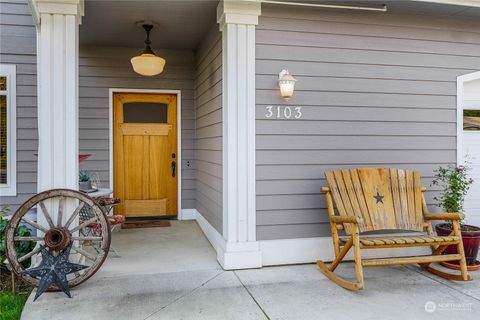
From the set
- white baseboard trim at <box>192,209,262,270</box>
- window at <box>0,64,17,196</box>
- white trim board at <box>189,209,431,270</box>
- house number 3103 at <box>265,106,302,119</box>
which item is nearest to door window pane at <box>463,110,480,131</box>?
white trim board at <box>189,209,431,270</box>

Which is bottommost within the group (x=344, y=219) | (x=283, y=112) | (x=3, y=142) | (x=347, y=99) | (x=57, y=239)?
(x=57, y=239)

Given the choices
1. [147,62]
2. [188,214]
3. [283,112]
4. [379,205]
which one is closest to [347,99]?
[283,112]

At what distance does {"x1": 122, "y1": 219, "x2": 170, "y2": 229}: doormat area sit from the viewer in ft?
17.3

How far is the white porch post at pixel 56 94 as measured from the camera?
3.18m

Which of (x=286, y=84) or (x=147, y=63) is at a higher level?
(x=147, y=63)

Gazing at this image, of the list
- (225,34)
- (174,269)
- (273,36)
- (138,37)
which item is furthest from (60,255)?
(138,37)

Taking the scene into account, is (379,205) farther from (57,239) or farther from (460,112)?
(57,239)

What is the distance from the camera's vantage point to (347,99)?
3793 millimetres

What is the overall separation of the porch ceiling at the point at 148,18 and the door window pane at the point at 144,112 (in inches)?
32.0

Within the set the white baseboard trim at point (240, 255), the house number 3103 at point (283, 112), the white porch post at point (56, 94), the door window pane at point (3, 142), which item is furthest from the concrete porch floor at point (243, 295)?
the door window pane at point (3, 142)

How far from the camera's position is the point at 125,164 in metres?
5.48

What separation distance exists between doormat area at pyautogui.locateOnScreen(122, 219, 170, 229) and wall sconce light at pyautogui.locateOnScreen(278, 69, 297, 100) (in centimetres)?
273

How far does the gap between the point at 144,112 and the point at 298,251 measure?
3.09 m

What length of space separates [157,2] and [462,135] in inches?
133
